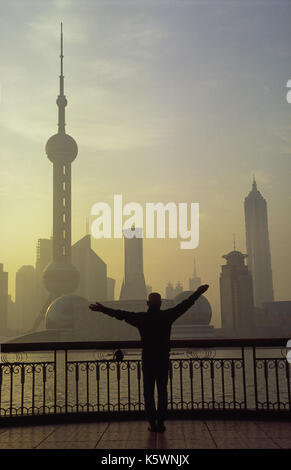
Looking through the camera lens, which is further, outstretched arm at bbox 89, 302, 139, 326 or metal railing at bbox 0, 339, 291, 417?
metal railing at bbox 0, 339, 291, 417

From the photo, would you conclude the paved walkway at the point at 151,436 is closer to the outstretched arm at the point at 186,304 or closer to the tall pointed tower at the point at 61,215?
the outstretched arm at the point at 186,304

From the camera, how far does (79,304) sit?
147375 millimetres

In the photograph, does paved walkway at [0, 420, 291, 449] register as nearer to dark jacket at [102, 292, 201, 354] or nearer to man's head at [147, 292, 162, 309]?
dark jacket at [102, 292, 201, 354]

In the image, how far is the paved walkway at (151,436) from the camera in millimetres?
7566

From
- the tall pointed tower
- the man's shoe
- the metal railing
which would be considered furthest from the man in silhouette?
the tall pointed tower

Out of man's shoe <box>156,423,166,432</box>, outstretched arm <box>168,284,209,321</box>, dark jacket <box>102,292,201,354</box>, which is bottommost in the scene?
man's shoe <box>156,423,166,432</box>

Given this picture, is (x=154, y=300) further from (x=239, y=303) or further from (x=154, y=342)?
(x=239, y=303)

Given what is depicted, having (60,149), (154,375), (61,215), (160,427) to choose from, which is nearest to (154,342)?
(154,375)

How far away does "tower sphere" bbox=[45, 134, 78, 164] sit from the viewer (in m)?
172

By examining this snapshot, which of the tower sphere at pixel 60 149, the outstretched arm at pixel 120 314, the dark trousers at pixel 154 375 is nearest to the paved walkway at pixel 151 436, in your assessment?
the dark trousers at pixel 154 375
